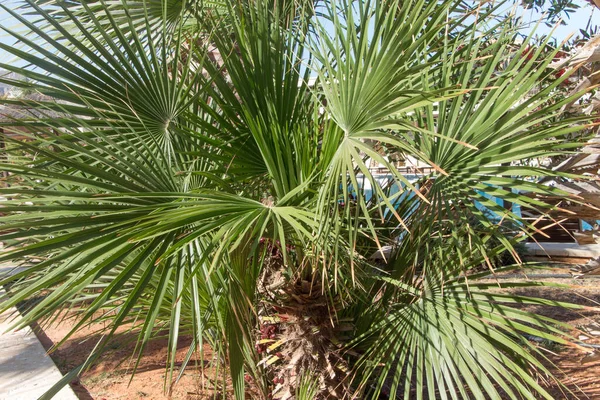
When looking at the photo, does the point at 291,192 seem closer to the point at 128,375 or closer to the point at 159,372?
the point at 159,372

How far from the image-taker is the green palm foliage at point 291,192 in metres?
1.93

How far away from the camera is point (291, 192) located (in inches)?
86.7

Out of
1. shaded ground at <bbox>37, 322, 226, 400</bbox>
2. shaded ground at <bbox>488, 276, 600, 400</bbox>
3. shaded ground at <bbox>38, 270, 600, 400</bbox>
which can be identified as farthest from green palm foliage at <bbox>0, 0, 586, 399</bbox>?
shaded ground at <bbox>37, 322, 226, 400</bbox>

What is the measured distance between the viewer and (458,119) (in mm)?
2436

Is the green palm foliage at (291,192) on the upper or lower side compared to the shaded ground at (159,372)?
upper

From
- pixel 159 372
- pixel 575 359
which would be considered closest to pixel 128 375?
pixel 159 372

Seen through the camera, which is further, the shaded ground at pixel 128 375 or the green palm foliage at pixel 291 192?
the shaded ground at pixel 128 375

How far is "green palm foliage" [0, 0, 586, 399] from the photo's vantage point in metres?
1.93

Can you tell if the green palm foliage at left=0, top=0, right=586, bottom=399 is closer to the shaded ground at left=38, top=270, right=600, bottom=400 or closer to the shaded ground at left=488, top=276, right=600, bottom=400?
the shaded ground at left=488, top=276, right=600, bottom=400

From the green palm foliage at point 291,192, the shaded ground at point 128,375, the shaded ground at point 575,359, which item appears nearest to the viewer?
the green palm foliage at point 291,192

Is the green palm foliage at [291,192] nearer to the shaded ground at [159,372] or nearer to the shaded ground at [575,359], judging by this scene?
the shaded ground at [575,359]

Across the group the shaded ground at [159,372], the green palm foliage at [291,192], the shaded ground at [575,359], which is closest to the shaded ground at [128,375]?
the shaded ground at [159,372]

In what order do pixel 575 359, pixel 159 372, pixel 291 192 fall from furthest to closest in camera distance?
1. pixel 159 372
2. pixel 575 359
3. pixel 291 192

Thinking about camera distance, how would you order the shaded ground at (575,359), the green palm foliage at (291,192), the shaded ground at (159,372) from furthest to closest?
the shaded ground at (159,372) → the shaded ground at (575,359) → the green palm foliage at (291,192)
